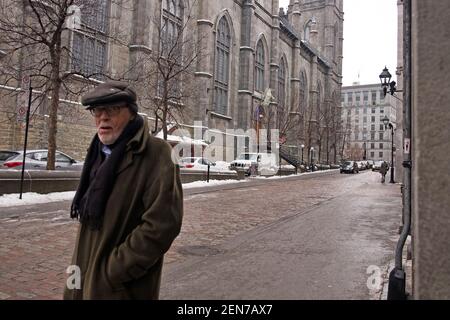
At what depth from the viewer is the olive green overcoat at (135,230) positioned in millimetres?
2004

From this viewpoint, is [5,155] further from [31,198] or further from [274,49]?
[274,49]

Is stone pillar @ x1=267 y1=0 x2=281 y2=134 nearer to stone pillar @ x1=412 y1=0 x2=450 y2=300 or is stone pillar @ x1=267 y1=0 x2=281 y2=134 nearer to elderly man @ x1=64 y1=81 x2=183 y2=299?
stone pillar @ x1=412 y1=0 x2=450 y2=300

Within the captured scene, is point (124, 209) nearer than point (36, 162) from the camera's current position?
Yes

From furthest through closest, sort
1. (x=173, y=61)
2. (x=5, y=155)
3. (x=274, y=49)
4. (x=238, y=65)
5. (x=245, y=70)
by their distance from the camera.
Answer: (x=274, y=49) < (x=245, y=70) < (x=238, y=65) < (x=173, y=61) < (x=5, y=155)

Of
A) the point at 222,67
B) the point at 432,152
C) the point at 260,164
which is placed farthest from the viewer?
the point at 222,67

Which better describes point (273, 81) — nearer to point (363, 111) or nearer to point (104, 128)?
point (104, 128)

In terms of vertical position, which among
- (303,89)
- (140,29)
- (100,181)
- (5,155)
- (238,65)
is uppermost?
(303,89)

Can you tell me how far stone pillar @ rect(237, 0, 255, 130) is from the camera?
46.6 m

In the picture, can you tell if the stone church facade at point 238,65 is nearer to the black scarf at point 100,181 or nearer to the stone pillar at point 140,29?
the stone pillar at point 140,29

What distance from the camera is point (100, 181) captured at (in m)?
2.11

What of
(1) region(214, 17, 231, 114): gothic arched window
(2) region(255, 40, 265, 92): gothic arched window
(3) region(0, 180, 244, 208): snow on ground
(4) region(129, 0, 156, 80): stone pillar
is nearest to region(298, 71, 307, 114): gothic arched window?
(2) region(255, 40, 265, 92): gothic arched window

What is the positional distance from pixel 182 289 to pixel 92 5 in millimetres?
14596

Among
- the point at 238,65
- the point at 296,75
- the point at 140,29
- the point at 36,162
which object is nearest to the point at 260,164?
the point at 140,29

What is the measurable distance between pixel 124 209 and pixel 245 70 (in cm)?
4589
